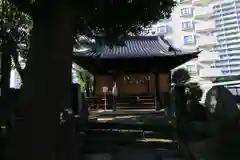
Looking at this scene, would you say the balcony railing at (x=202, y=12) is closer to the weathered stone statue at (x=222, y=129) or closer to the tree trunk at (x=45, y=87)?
the weathered stone statue at (x=222, y=129)

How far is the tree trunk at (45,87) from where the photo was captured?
515 cm

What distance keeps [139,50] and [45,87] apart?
57.8ft

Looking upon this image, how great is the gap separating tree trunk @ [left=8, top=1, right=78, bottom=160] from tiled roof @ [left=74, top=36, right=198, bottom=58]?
12801mm

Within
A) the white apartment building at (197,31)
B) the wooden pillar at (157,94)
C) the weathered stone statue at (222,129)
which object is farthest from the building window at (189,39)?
the weathered stone statue at (222,129)

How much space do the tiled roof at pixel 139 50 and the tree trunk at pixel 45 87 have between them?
1280 centimetres

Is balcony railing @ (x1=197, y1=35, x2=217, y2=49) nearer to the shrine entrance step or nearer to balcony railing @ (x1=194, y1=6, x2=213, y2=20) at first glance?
balcony railing @ (x1=194, y1=6, x2=213, y2=20)

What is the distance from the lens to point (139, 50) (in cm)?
2273

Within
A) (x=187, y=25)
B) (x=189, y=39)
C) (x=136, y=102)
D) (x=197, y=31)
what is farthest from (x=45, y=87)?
(x=187, y=25)

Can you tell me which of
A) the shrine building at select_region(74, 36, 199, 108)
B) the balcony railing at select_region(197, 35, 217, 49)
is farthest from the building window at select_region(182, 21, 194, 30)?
the shrine building at select_region(74, 36, 199, 108)

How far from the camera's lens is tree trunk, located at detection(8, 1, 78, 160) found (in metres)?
5.15

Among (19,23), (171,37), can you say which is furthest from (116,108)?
(171,37)

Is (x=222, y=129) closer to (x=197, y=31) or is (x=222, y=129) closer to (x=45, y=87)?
(x=45, y=87)

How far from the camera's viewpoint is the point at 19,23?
1323 cm

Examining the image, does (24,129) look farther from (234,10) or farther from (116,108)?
(234,10)
